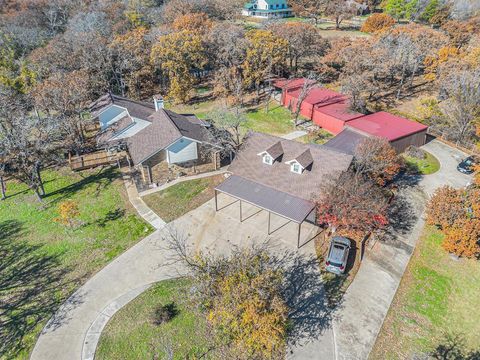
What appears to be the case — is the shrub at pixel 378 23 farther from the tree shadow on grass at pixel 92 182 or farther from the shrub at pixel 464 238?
the tree shadow on grass at pixel 92 182

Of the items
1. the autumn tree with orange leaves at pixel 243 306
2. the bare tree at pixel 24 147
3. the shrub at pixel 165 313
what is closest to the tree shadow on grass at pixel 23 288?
the bare tree at pixel 24 147

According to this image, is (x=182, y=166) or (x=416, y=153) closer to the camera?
(x=182, y=166)

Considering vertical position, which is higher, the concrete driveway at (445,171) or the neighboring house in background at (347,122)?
the neighboring house in background at (347,122)

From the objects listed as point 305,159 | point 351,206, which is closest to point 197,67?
point 305,159

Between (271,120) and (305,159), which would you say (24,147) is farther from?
(271,120)

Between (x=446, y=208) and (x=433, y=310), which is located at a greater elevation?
(x=446, y=208)

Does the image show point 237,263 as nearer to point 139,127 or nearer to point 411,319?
point 411,319

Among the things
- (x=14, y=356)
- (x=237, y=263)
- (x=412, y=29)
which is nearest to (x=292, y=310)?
(x=237, y=263)
